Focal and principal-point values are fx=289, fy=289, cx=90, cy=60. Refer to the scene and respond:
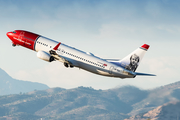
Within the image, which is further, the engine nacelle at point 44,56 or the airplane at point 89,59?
the engine nacelle at point 44,56

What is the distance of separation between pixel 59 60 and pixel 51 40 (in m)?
7.22

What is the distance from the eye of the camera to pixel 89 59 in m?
81.9

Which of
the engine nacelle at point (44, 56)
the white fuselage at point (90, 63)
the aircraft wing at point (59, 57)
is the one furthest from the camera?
the engine nacelle at point (44, 56)

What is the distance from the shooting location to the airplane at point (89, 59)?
3201 inches

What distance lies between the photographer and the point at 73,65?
83812 millimetres

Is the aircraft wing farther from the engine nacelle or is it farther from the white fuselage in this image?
the engine nacelle

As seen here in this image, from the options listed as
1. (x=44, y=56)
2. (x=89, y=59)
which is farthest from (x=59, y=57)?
(x=89, y=59)

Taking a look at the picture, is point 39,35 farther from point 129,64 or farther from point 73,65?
point 129,64

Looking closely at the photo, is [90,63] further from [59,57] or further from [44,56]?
[44,56]

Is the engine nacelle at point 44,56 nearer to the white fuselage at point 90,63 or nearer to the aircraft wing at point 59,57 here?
the aircraft wing at point 59,57

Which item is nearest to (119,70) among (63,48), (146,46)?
(146,46)

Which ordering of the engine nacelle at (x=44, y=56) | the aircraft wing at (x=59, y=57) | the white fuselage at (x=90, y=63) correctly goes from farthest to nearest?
1. the engine nacelle at (x=44, y=56)
2. the aircraft wing at (x=59, y=57)
3. the white fuselage at (x=90, y=63)

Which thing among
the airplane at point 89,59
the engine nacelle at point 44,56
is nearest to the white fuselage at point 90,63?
the airplane at point 89,59

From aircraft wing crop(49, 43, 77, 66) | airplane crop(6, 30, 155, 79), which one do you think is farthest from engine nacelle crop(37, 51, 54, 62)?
aircraft wing crop(49, 43, 77, 66)
